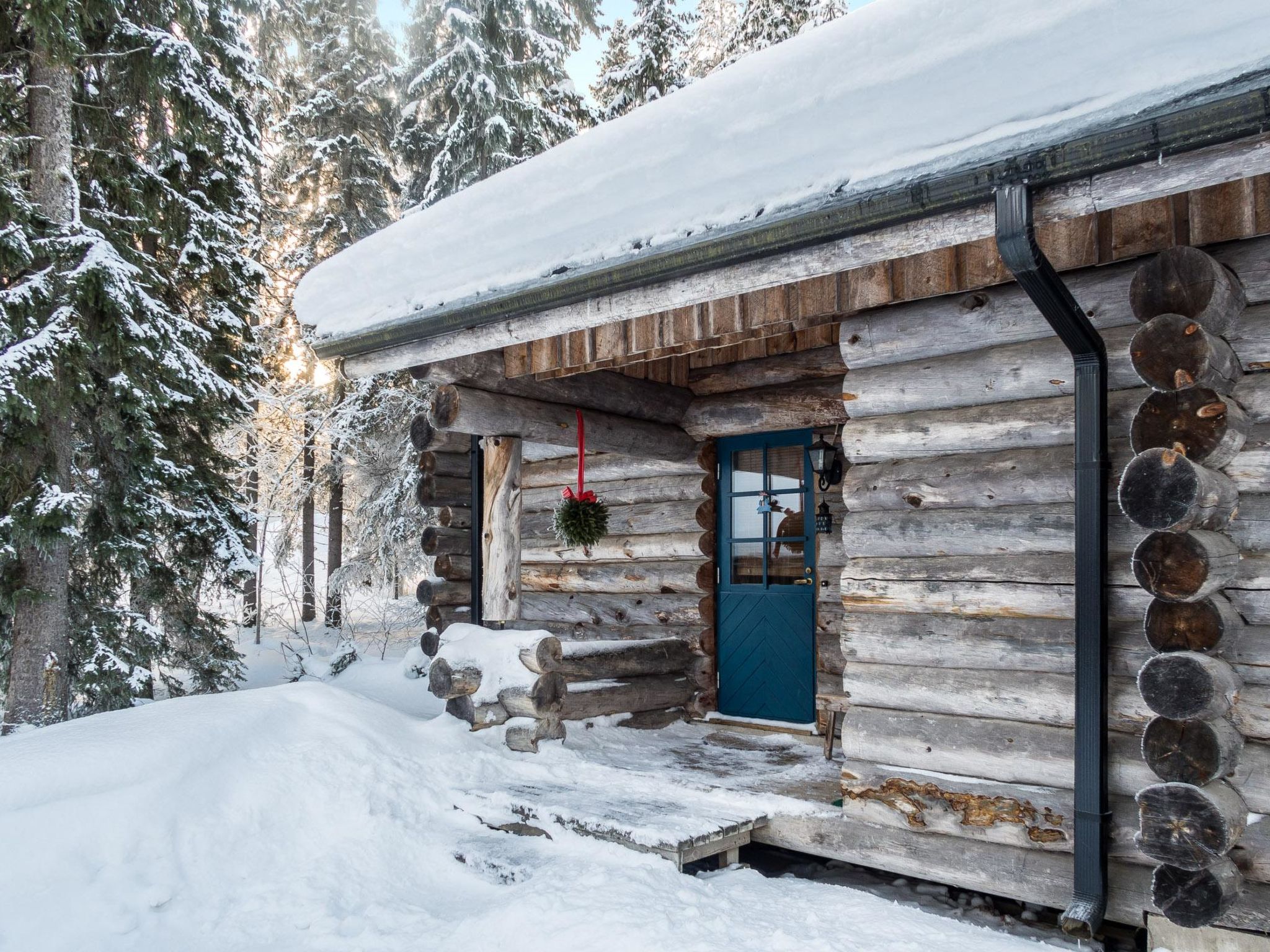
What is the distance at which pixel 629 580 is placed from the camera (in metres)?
7.59

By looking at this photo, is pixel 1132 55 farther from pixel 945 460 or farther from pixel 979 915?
pixel 979 915

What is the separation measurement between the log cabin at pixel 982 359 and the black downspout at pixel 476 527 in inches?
104

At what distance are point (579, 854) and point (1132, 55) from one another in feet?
12.9

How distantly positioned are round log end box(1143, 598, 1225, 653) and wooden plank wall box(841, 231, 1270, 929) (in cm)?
39

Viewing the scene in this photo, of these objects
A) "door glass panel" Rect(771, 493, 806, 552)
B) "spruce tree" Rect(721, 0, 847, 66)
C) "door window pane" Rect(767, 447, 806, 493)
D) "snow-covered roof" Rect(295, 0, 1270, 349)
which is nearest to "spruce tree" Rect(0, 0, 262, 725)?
"snow-covered roof" Rect(295, 0, 1270, 349)

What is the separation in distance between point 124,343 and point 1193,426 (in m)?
7.91

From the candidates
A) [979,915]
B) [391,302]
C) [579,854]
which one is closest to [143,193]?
[391,302]

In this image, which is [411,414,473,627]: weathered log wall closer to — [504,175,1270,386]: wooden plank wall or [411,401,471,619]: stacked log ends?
[411,401,471,619]: stacked log ends

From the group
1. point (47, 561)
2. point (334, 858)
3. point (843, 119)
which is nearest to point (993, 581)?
point (843, 119)

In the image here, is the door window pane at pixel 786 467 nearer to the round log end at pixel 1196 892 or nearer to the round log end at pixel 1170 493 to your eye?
the round log end at pixel 1170 493

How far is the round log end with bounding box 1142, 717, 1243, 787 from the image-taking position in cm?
298

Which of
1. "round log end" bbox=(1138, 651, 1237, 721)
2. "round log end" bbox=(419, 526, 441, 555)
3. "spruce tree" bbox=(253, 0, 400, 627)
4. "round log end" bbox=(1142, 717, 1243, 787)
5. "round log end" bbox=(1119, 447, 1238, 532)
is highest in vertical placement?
"spruce tree" bbox=(253, 0, 400, 627)

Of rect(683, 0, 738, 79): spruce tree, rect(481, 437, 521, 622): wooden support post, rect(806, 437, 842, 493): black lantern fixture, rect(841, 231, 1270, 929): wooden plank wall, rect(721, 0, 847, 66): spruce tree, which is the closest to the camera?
rect(841, 231, 1270, 929): wooden plank wall

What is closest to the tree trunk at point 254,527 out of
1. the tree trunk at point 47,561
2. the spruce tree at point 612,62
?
the tree trunk at point 47,561
